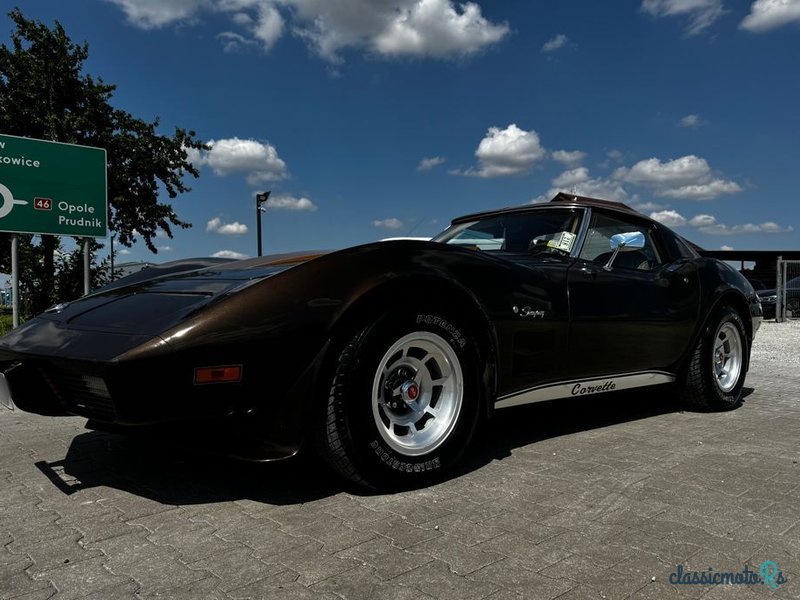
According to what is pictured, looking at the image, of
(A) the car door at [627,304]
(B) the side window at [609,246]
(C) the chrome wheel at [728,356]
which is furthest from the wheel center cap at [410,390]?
(C) the chrome wheel at [728,356]

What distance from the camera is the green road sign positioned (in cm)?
852

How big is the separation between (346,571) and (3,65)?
26361 millimetres

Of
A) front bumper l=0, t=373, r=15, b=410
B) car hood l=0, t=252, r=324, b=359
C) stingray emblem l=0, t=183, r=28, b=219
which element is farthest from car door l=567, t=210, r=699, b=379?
stingray emblem l=0, t=183, r=28, b=219

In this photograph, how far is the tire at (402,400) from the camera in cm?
241

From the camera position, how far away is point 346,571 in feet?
6.03

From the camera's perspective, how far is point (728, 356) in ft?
15.7

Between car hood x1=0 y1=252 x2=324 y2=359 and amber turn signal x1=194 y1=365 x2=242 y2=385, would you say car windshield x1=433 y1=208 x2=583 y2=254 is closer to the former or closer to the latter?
car hood x1=0 y1=252 x2=324 y2=359

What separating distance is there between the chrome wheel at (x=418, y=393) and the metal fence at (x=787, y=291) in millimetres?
17977

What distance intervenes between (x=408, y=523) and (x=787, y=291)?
761 inches

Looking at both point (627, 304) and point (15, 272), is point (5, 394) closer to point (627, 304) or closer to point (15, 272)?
point (627, 304)

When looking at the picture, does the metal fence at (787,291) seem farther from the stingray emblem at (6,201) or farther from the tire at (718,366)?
the stingray emblem at (6,201)

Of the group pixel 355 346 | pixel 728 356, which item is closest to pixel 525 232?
pixel 355 346

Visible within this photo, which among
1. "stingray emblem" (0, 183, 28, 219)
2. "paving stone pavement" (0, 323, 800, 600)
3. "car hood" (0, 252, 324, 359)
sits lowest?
"paving stone pavement" (0, 323, 800, 600)

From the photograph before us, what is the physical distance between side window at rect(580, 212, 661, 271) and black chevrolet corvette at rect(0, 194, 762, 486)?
3cm
